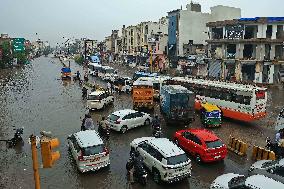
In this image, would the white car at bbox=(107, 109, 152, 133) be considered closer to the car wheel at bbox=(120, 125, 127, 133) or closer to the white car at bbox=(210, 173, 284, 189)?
the car wheel at bbox=(120, 125, 127, 133)

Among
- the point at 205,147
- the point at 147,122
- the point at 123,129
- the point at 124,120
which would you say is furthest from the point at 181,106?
the point at 205,147

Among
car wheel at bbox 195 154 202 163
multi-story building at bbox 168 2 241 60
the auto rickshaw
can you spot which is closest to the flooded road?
car wheel at bbox 195 154 202 163

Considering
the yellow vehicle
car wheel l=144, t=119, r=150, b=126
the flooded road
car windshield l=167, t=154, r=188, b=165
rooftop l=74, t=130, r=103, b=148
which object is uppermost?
the yellow vehicle

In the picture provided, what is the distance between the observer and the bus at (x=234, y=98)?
26.3 metres

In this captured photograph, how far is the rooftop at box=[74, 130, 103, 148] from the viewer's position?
17.4 meters

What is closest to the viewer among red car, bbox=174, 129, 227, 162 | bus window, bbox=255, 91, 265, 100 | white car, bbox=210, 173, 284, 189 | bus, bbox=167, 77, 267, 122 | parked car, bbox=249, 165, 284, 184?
white car, bbox=210, 173, 284, 189

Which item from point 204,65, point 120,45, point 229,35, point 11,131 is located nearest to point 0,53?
point 120,45

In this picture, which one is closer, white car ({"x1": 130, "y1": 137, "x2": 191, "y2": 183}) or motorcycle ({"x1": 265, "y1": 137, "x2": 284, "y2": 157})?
white car ({"x1": 130, "y1": 137, "x2": 191, "y2": 183})

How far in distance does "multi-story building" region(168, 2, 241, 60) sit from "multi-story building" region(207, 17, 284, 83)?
1455 centimetres

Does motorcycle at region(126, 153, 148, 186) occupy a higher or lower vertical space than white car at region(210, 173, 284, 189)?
lower

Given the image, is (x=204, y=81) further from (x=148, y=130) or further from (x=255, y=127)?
(x=148, y=130)

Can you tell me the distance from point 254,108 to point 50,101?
23697 millimetres

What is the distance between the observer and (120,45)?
12069cm

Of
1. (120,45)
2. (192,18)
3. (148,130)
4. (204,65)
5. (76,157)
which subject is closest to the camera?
(76,157)
